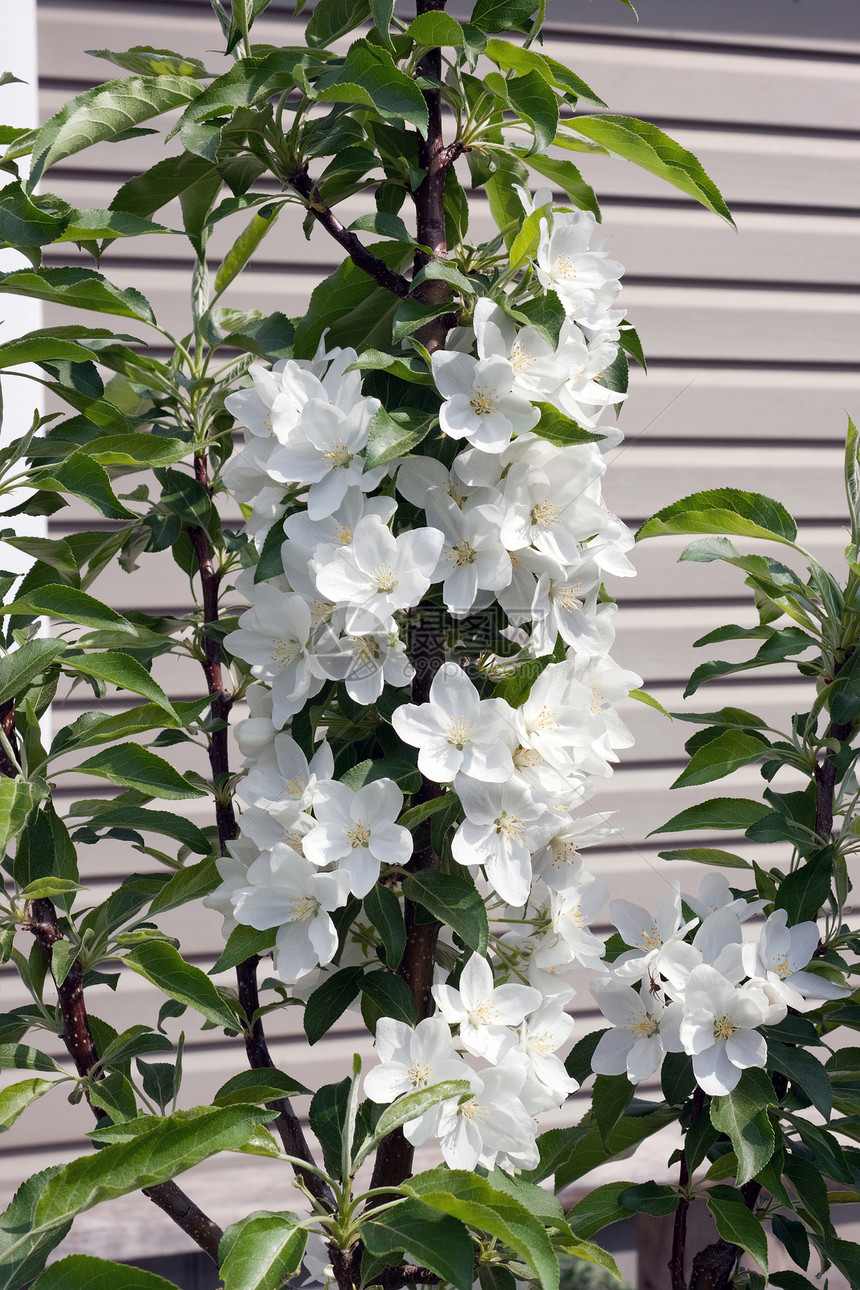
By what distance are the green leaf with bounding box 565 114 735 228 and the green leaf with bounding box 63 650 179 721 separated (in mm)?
637

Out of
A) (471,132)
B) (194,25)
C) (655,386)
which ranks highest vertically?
(194,25)

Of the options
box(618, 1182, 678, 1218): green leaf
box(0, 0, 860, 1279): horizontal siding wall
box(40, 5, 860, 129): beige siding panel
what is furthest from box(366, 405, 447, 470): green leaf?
box(40, 5, 860, 129): beige siding panel

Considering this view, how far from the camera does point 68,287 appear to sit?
3.05ft

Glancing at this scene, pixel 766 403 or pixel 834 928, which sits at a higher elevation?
pixel 766 403

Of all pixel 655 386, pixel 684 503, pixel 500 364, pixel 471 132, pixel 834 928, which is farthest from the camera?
pixel 655 386

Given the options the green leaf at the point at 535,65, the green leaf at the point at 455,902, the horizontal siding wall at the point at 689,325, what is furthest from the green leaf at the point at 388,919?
the horizontal siding wall at the point at 689,325

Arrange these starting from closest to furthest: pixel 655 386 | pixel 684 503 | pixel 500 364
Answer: pixel 500 364, pixel 684 503, pixel 655 386

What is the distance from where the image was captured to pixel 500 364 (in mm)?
822

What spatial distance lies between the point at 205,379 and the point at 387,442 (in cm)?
52

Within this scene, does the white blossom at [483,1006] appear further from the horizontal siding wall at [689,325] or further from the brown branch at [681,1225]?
the horizontal siding wall at [689,325]

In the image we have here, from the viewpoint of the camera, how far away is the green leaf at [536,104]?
0.84m

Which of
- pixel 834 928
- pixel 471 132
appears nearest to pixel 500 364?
pixel 471 132

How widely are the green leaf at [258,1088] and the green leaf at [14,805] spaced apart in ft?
1.08

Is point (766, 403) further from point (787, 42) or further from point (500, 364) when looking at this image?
point (500, 364)
